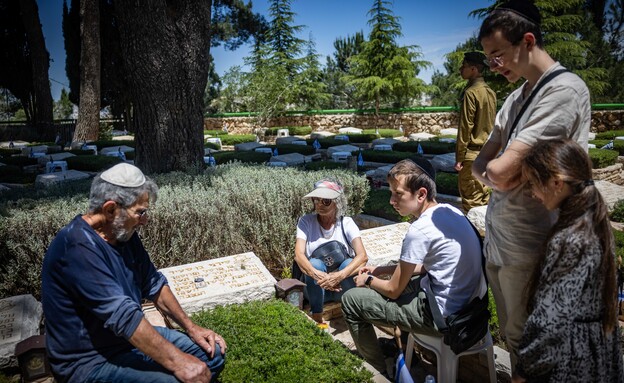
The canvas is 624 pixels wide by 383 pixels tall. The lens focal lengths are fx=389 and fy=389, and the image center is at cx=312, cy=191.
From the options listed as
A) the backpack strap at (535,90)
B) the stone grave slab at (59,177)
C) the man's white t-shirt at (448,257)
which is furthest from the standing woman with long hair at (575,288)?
the stone grave slab at (59,177)

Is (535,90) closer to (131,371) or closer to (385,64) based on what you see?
(131,371)

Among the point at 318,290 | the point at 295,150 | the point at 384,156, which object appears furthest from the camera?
the point at 295,150

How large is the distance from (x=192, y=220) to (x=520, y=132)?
329cm

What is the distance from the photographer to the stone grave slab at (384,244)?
3841 mm

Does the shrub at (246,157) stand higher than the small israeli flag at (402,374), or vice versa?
the shrub at (246,157)

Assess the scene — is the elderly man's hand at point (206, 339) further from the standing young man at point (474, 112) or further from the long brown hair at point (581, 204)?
the standing young man at point (474, 112)

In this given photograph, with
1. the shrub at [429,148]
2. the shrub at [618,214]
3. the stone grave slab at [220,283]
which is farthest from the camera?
the shrub at [429,148]

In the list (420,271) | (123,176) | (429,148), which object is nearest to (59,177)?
(123,176)

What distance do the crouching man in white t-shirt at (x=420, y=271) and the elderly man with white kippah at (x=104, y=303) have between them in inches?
42.8

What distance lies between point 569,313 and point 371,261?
2.28 metres

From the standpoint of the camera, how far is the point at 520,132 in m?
1.79

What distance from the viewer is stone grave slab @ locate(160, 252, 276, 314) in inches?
124

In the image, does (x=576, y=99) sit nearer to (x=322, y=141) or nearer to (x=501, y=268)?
(x=501, y=268)

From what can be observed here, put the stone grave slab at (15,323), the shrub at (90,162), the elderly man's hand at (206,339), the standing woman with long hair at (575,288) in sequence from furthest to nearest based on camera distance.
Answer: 1. the shrub at (90,162)
2. the stone grave slab at (15,323)
3. the elderly man's hand at (206,339)
4. the standing woman with long hair at (575,288)
